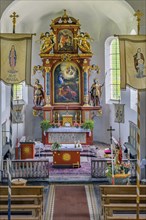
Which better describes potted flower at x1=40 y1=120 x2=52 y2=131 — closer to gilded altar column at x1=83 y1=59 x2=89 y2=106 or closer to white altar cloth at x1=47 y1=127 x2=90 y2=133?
white altar cloth at x1=47 y1=127 x2=90 y2=133

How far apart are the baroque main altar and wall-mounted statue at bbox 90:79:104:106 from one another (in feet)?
0.23

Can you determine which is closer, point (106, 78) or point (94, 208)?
point (94, 208)

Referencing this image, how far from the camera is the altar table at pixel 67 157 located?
16953 mm

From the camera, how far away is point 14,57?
348 inches

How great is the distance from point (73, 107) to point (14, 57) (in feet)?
47.0

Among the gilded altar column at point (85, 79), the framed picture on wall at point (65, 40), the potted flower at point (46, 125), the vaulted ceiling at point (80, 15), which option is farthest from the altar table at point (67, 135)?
Result: the vaulted ceiling at point (80, 15)

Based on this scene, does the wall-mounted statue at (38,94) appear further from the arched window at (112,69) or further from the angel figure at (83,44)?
the arched window at (112,69)

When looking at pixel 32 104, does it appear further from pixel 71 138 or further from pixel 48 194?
pixel 48 194

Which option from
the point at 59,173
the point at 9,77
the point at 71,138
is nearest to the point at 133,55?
the point at 9,77

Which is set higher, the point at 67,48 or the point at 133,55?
the point at 67,48

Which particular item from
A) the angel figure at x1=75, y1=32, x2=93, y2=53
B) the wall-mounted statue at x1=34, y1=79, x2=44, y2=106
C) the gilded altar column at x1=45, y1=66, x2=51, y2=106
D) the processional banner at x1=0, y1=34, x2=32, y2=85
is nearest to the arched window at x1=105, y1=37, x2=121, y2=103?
the angel figure at x1=75, y1=32, x2=93, y2=53

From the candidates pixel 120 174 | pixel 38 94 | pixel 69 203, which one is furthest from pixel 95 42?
pixel 69 203

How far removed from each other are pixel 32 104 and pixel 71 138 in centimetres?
444

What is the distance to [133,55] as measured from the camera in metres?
9.00
